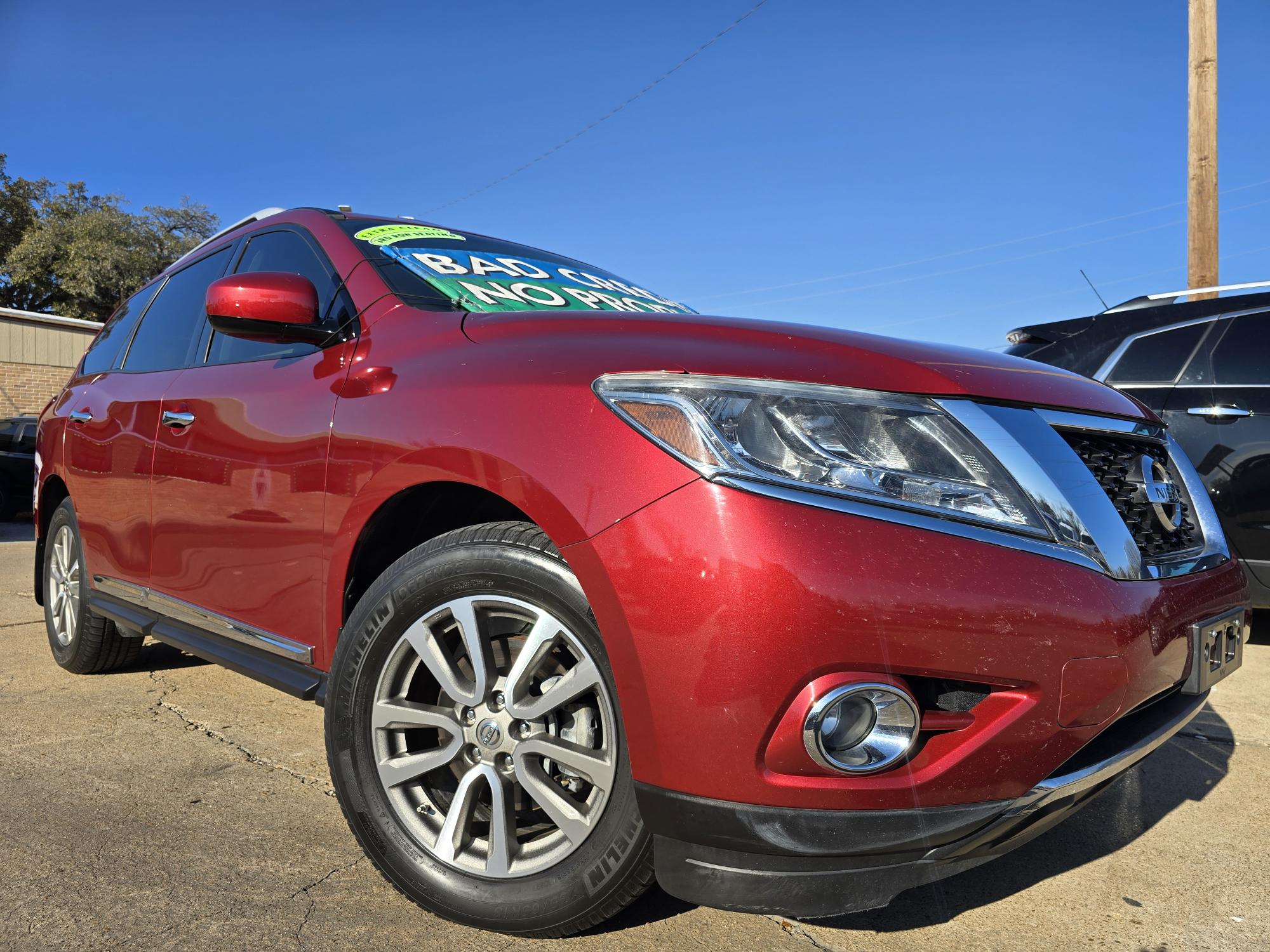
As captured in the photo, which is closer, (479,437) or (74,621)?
(479,437)

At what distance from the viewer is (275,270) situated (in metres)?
2.96

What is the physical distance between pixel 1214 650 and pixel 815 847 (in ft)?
3.25

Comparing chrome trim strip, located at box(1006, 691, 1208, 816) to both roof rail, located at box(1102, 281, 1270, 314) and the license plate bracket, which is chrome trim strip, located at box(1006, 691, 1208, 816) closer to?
the license plate bracket

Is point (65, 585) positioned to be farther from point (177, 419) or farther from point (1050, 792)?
point (1050, 792)

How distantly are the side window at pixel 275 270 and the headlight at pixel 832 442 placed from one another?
128 centimetres

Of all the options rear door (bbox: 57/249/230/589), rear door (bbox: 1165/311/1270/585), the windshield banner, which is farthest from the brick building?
rear door (bbox: 1165/311/1270/585)

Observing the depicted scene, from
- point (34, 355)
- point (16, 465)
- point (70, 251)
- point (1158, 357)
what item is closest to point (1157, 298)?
point (1158, 357)

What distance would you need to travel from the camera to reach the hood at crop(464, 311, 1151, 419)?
1.64 meters

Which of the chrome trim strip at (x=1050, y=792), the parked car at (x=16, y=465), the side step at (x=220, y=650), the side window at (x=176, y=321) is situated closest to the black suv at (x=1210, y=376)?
the chrome trim strip at (x=1050, y=792)

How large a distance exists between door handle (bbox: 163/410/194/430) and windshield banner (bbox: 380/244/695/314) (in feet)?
2.64

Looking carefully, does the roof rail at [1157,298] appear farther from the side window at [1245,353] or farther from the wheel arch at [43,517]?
the wheel arch at [43,517]

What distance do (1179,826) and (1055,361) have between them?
2.85 m

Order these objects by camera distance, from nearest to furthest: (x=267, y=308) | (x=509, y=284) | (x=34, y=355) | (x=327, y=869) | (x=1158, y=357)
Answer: (x=327, y=869), (x=267, y=308), (x=509, y=284), (x=1158, y=357), (x=34, y=355)

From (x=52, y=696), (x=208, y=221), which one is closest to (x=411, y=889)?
(x=52, y=696)
